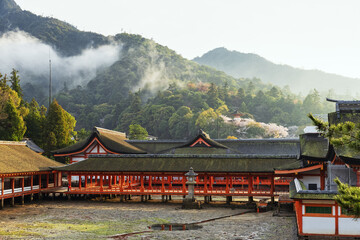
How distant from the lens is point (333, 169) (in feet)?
83.9

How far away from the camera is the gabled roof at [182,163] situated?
36562 millimetres

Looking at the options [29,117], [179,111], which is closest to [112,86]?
[179,111]

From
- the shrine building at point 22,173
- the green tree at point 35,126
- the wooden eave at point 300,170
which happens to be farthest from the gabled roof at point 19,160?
the green tree at point 35,126

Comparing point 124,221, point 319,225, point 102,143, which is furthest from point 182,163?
point 319,225

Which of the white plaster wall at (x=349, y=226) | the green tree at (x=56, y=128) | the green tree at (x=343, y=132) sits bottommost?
the white plaster wall at (x=349, y=226)

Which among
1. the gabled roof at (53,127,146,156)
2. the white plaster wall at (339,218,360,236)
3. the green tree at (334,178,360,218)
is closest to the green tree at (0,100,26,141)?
the gabled roof at (53,127,146,156)

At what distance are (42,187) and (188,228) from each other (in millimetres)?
21395

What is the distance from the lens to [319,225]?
20.9 m

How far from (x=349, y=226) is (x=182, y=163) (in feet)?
64.8

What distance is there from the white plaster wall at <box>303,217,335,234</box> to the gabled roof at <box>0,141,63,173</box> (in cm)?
2333

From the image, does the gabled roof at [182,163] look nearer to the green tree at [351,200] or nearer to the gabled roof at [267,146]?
the gabled roof at [267,146]

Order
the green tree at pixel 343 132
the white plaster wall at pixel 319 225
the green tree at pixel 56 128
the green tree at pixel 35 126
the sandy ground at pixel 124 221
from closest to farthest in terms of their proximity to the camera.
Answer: the green tree at pixel 343 132 → the white plaster wall at pixel 319 225 → the sandy ground at pixel 124 221 → the green tree at pixel 56 128 → the green tree at pixel 35 126

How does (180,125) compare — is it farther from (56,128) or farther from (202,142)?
(202,142)

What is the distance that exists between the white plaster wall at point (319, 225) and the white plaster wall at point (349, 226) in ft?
1.27
